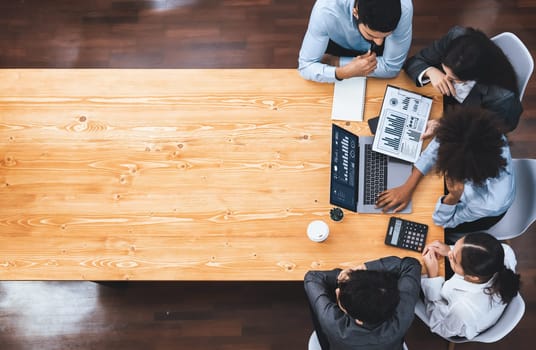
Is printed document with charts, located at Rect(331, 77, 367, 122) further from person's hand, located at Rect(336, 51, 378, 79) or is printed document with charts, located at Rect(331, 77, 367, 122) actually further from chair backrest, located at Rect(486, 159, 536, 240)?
chair backrest, located at Rect(486, 159, 536, 240)

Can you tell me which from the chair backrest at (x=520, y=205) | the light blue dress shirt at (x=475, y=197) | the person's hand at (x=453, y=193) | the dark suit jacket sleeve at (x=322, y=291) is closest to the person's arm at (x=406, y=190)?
the light blue dress shirt at (x=475, y=197)

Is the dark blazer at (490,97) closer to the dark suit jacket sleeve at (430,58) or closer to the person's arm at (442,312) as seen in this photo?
the dark suit jacket sleeve at (430,58)

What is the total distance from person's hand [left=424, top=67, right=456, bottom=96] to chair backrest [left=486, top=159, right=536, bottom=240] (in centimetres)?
45

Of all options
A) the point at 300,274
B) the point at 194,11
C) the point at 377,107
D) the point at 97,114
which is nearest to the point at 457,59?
the point at 377,107

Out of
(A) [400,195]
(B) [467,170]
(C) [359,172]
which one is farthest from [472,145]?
(C) [359,172]

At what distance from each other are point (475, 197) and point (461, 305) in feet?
1.39

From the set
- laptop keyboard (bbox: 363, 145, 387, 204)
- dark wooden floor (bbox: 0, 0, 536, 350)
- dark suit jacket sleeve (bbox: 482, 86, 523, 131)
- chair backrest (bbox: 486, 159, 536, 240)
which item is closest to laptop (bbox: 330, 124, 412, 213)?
laptop keyboard (bbox: 363, 145, 387, 204)

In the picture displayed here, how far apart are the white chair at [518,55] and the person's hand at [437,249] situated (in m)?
0.77

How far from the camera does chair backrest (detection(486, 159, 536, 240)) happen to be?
209 cm

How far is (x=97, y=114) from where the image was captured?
216 cm

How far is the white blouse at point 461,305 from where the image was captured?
1784mm

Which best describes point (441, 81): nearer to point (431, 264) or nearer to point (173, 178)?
point (431, 264)

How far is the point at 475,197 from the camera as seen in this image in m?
1.90

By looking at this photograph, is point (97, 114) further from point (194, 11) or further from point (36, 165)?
point (194, 11)
